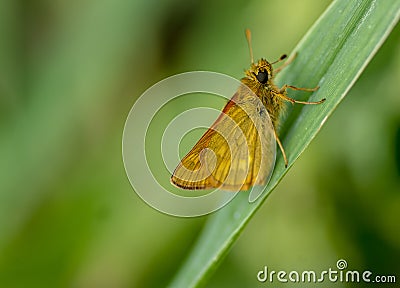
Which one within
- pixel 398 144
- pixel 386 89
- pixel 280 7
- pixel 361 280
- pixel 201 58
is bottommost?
pixel 361 280

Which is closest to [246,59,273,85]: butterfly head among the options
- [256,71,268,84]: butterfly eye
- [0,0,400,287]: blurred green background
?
[256,71,268,84]: butterfly eye

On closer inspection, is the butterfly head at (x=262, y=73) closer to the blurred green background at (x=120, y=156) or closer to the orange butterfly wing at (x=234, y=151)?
the orange butterfly wing at (x=234, y=151)

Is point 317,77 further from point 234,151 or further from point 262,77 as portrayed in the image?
point 234,151

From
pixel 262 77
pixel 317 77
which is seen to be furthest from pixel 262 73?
pixel 317 77

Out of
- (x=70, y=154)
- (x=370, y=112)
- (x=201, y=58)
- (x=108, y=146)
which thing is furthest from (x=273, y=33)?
(x=70, y=154)

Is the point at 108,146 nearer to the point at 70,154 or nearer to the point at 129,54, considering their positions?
the point at 70,154

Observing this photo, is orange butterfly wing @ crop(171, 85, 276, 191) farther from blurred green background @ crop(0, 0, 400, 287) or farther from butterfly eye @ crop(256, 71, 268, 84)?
blurred green background @ crop(0, 0, 400, 287)

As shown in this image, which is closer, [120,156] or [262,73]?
[262,73]

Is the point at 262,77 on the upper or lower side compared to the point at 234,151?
upper
